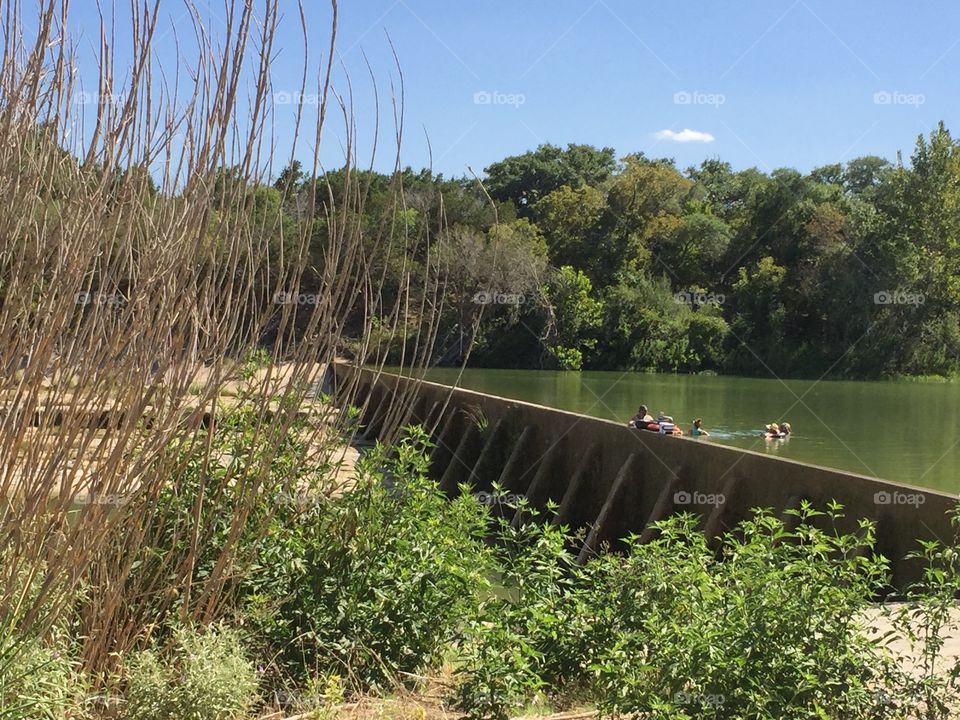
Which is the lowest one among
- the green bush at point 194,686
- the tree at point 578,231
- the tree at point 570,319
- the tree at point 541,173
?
the green bush at point 194,686

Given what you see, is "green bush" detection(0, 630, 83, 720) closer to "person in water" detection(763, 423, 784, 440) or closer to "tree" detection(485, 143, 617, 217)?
"person in water" detection(763, 423, 784, 440)

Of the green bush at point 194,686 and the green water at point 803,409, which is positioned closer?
the green bush at point 194,686

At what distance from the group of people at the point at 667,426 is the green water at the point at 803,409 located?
0.22 metres

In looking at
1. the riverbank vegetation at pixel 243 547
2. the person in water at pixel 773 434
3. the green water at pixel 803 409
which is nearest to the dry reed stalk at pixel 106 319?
the riverbank vegetation at pixel 243 547

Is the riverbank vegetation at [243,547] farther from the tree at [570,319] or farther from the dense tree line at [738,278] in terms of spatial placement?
the tree at [570,319]

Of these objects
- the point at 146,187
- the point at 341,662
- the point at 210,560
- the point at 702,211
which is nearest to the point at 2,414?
the point at 146,187

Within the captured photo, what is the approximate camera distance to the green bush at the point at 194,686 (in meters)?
3.15

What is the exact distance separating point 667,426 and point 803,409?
46.8 ft

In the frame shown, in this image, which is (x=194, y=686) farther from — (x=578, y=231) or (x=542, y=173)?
(x=542, y=173)

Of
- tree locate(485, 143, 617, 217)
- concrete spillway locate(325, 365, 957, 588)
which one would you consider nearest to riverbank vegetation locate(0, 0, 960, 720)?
concrete spillway locate(325, 365, 957, 588)

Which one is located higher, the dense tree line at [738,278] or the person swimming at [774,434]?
the dense tree line at [738,278]

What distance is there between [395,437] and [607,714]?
149 cm

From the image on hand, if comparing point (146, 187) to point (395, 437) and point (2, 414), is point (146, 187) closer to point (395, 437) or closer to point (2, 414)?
point (2, 414)

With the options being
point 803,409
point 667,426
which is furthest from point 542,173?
point 667,426
